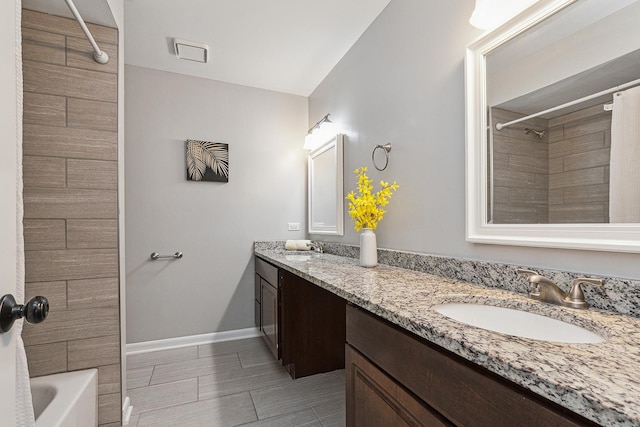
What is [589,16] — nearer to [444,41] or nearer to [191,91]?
[444,41]

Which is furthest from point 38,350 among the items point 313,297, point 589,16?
point 589,16

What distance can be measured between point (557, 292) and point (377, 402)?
2.05ft

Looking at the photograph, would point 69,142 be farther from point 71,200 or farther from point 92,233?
point 92,233

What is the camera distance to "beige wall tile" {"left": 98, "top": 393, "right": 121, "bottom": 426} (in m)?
1.55

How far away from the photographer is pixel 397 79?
1756 millimetres

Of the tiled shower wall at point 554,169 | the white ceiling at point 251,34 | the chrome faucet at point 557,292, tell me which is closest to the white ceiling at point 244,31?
the white ceiling at point 251,34

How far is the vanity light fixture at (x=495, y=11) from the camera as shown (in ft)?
3.49

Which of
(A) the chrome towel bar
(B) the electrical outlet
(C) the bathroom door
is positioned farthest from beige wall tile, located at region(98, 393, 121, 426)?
(B) the electrical outlet

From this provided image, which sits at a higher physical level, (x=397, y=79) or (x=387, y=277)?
(x=397, y=79)

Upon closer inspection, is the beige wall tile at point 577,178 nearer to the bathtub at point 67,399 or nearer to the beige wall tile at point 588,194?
the beige wall tile at point 588,194

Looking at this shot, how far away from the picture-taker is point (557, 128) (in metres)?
1.00

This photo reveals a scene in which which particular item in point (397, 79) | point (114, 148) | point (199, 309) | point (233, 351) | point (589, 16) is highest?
point (397, 79)

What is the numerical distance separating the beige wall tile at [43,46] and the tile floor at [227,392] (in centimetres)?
194

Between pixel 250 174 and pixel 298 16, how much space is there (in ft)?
4.62
